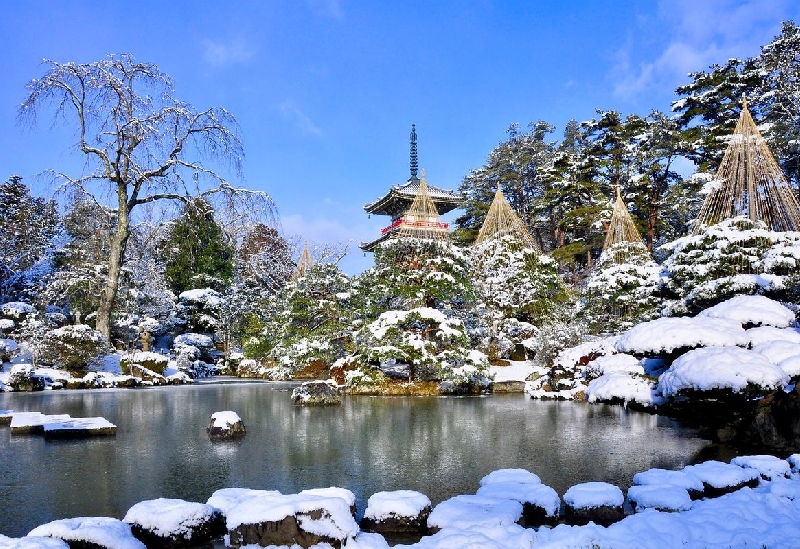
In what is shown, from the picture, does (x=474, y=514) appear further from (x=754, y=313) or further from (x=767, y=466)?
(x=754, y=313)

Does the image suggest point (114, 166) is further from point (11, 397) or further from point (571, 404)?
point (571, 404)

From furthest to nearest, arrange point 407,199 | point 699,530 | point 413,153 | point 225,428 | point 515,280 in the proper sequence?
1. point 413,153
2. point 407,199
3. point 515,280
4. point 225,428
5. point 699,530

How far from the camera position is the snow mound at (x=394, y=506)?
4.00 m

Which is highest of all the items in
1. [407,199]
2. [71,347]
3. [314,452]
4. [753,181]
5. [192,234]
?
Result: [407,199]

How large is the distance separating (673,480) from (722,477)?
0.44m

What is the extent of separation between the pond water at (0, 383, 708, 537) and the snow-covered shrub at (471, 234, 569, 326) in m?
9.88

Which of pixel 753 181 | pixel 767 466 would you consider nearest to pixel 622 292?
pixel 753 181

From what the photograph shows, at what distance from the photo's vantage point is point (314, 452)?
662cm

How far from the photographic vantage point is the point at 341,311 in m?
17.3

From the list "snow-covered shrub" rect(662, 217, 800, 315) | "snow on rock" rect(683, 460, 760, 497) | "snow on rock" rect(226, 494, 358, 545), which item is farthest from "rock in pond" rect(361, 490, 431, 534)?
"snow-covered shrub" rect(662, 217, 800, 315)

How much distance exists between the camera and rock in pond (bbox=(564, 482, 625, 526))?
13.7 feet

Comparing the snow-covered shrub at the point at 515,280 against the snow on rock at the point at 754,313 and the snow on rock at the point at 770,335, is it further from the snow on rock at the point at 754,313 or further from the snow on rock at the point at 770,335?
the snow on rock at the point at 770,335

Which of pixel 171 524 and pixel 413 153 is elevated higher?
pixel 413 153

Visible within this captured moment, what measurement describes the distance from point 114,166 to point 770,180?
54.2 ft
